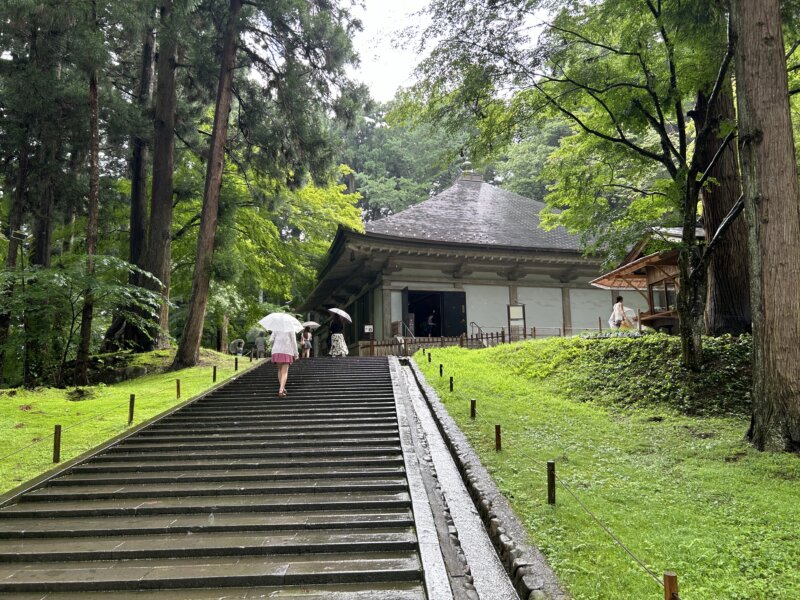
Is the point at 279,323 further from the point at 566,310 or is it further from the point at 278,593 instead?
the point at 566,310

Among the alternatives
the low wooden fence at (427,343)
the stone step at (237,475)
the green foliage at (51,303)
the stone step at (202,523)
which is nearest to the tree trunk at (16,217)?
the green foliage at (51,303)

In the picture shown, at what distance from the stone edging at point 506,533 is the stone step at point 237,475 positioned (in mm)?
737

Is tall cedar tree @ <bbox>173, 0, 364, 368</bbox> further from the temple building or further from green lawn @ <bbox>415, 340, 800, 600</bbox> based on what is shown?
green lawn @ <bbox>415, 340, 800, 600</bbox>

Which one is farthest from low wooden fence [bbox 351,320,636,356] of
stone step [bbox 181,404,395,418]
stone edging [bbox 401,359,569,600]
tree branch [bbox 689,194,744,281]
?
stone edging [bbox 401,359,569,600]

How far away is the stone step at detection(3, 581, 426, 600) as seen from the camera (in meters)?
3.45

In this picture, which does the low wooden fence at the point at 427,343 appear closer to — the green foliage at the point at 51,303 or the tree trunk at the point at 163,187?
the tree trunk at the point at 163,187

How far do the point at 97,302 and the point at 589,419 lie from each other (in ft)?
31.4

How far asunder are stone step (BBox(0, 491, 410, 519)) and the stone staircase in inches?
0.5

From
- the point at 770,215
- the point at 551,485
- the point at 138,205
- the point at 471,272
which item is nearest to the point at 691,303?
the point at 770,215

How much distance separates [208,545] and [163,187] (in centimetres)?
1289

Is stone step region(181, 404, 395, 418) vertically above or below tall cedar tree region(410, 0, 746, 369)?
below

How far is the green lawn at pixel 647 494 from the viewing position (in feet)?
10.4

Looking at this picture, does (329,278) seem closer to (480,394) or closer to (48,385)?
(48,385)

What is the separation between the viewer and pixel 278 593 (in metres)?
3.51
